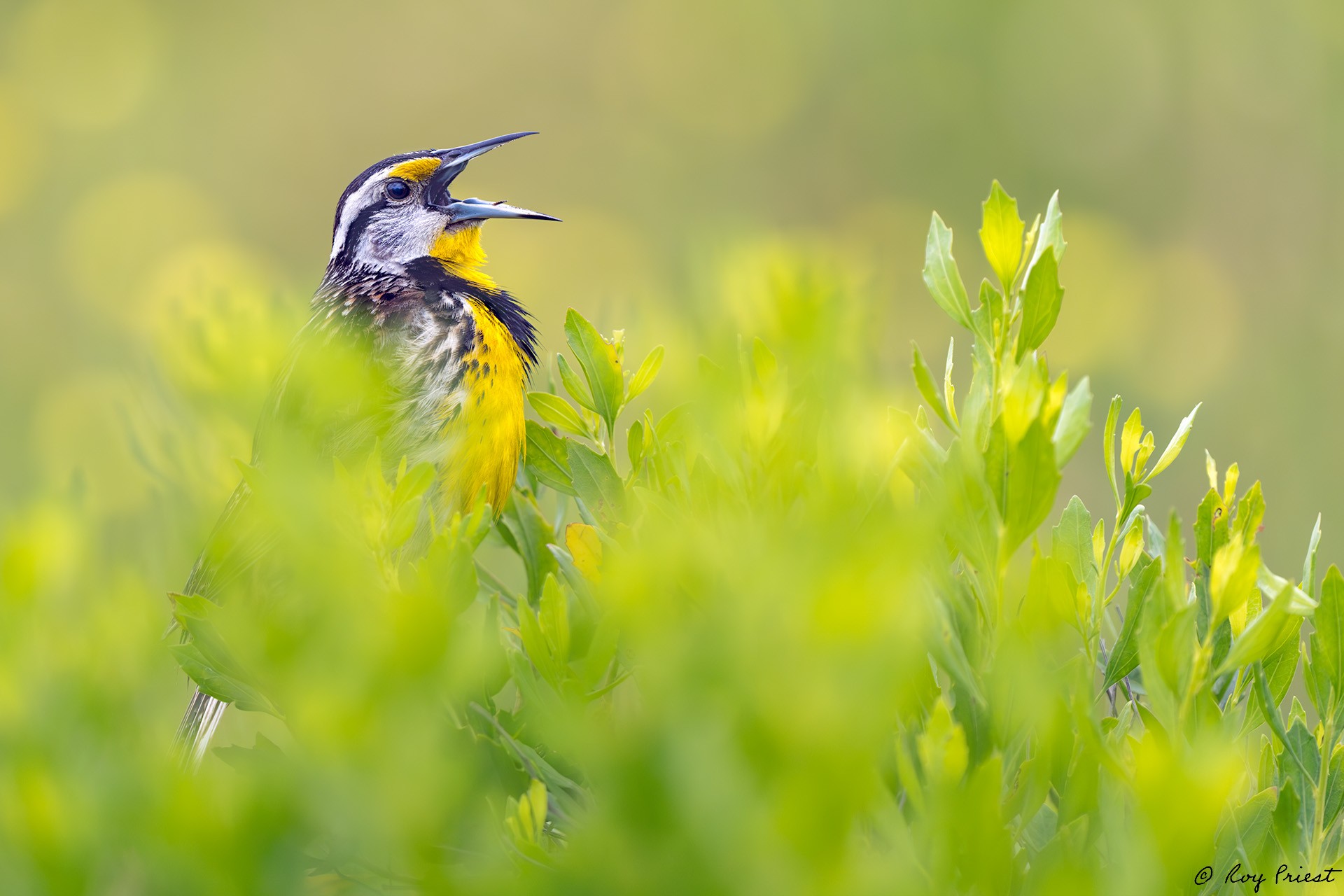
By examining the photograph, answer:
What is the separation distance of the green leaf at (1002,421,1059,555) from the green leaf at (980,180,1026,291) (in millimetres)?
205

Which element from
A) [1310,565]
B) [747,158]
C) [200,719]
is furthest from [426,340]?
[747,158]

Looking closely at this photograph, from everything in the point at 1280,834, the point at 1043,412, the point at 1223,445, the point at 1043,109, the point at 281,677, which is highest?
the point at 1043,109

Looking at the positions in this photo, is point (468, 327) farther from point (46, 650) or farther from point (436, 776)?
point (436, 776)

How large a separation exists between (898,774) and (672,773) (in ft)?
1.14

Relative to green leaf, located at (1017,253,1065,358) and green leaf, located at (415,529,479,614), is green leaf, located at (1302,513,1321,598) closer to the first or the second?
green leaf, located at (1017,253,1065,358)

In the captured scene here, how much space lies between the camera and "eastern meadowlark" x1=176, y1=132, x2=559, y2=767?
7.89 feet

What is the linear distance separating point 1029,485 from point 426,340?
6.53 ft

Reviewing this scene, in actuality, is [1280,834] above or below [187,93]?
below

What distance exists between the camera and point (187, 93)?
7.13 m

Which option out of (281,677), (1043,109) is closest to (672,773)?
(281,677)

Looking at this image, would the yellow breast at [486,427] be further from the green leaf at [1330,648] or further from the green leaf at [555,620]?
the green leaf at [1330,648]

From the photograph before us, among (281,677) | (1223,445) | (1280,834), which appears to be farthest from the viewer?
(1223,445)

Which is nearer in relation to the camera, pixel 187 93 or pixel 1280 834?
pixel 1280 834

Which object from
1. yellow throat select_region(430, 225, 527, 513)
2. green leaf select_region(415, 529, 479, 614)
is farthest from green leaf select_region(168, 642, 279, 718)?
yellow throat select_region(430, 225, 527, 513)
